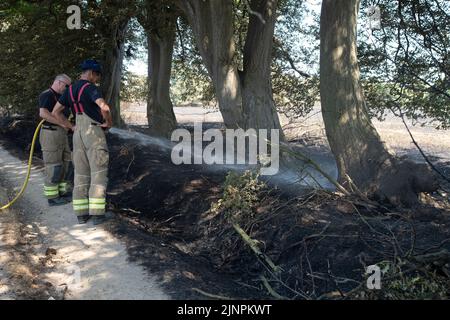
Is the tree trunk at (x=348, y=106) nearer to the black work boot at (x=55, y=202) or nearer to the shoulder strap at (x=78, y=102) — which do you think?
the shoulder strap at (x=78, y=102)

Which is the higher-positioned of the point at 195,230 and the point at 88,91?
the point at 88,91

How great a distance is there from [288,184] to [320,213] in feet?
5.32

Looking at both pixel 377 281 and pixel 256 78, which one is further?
pixel 256 78

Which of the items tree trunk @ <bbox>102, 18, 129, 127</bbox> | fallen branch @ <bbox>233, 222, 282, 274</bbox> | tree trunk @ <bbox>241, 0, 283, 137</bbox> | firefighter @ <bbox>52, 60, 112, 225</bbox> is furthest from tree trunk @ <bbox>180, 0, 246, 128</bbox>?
tree trunk @ <bbox>102, 18, 129, 127</bbox>

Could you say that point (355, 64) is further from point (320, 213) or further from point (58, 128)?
point (58, 128)

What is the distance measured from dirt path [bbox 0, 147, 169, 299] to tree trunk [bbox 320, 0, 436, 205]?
365 cm

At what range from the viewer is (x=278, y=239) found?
21.0 ft

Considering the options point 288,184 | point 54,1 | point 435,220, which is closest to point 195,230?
point 288,184

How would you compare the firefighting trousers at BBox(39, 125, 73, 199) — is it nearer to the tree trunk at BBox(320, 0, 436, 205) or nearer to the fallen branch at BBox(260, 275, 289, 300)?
the fallen branch at BBox(260, 275, 289, 300)

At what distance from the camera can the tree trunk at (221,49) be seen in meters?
8.98

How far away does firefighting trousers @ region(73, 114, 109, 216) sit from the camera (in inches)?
263

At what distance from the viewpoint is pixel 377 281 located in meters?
4.32
